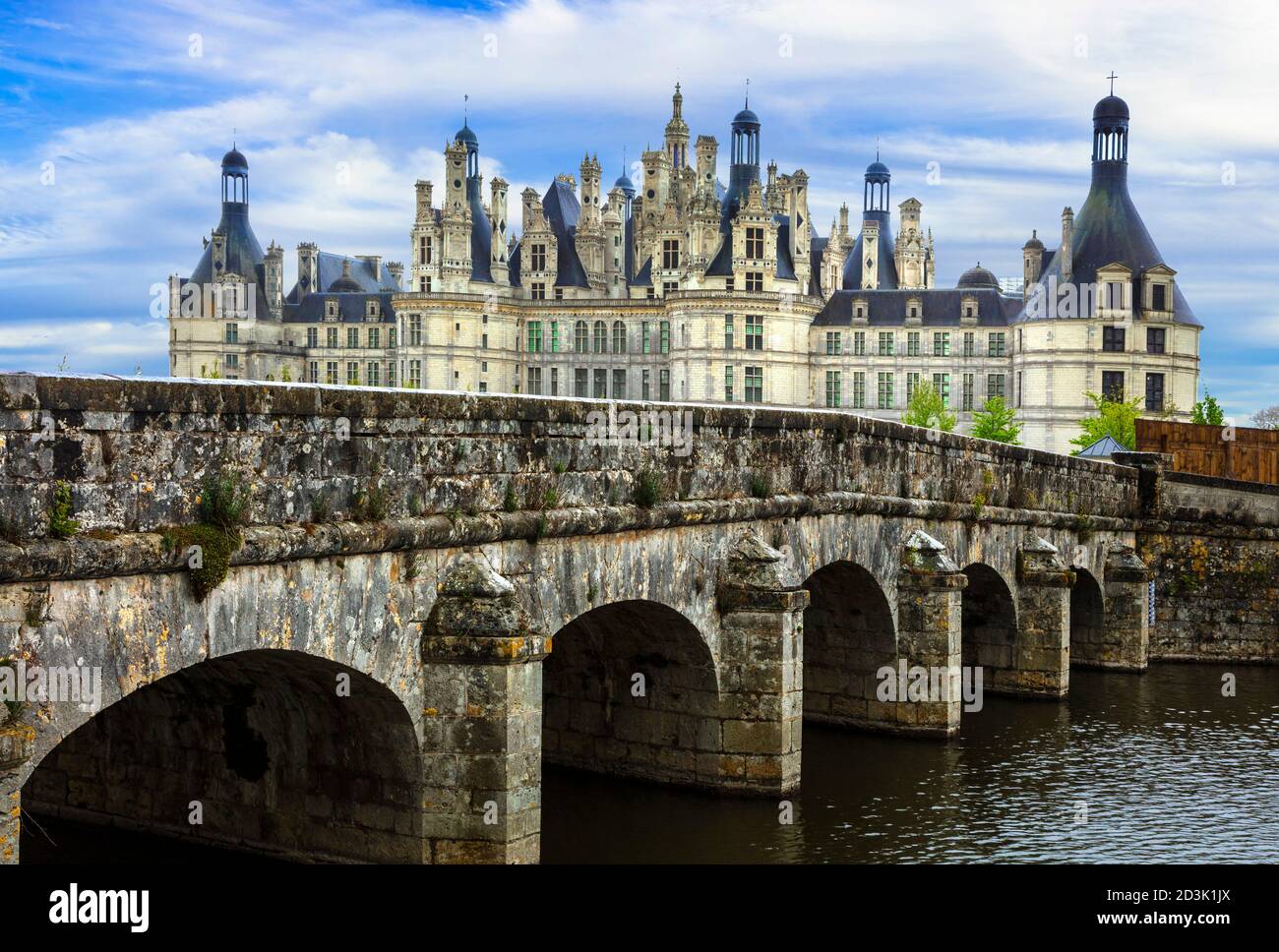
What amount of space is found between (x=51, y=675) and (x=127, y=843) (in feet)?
19.2

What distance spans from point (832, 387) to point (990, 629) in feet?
221

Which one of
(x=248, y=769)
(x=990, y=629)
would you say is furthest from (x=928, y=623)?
(x=248, y=769)

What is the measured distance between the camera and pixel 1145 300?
7919 cm

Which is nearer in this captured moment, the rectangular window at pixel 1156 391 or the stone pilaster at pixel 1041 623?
the stone pilaster at pixel 1041 623

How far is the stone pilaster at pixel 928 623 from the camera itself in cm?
2089

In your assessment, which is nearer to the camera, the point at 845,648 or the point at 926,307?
the point at 845,648

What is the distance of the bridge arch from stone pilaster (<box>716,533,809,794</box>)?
21 cm

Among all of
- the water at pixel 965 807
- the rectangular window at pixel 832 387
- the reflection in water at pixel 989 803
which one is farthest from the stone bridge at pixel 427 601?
the rectangular window at pixel 832 387

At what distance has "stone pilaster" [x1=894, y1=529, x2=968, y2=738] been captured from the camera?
68.5ft

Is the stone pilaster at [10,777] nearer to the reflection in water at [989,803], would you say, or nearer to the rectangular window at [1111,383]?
the reflection in water at [989,803]

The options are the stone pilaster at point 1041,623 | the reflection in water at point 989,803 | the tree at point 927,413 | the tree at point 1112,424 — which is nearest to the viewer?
the reflection in water at point 989,803

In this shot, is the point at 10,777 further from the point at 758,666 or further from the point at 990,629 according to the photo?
the point at 990,629

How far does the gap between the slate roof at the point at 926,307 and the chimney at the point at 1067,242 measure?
8.90 m

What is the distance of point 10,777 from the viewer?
28.3 ft
